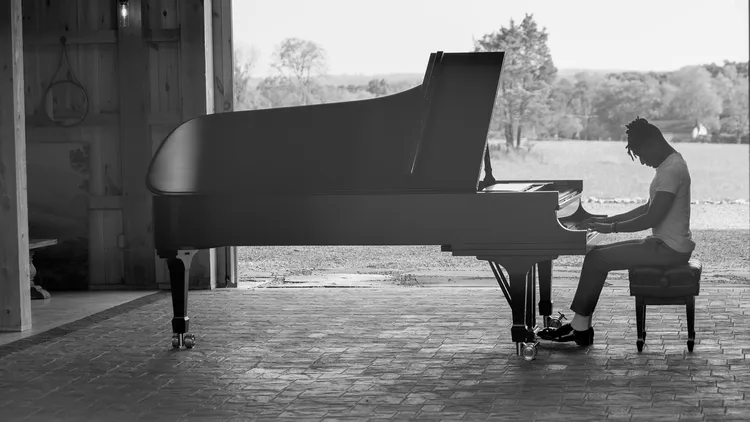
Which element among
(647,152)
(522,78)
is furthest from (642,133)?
(522,78)

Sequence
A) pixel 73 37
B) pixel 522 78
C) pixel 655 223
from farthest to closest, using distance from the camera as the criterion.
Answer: pixel 522 78
pixel 73 37
pixel 655 223

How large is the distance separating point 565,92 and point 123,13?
Answer: 329cm

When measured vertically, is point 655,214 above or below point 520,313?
above

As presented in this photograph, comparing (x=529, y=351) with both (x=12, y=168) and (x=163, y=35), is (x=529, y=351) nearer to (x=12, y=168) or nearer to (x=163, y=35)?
(x=12, y=168)

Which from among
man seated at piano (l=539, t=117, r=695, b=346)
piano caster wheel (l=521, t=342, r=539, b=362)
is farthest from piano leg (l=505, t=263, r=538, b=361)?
man seated at piano (l=539, t=117, r=695, b=346)

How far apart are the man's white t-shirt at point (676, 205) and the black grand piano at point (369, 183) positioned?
35cm

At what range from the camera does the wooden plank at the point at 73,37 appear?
832cm

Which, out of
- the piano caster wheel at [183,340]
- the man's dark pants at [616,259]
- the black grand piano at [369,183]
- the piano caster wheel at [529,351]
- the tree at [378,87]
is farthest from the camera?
the tree at [378,87]

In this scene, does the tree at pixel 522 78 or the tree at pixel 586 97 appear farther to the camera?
the tree at pixel 586 97

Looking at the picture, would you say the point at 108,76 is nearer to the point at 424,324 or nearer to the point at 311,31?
the point at 311,31

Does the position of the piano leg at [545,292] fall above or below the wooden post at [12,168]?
below

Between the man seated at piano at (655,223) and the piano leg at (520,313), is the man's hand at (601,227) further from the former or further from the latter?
the piano leg at (520,313)

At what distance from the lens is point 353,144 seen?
17.4 ft

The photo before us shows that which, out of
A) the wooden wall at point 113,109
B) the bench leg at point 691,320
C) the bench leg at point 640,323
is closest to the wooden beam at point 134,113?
the wooden wall at point 113,109
